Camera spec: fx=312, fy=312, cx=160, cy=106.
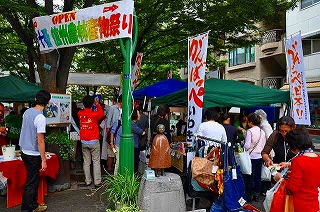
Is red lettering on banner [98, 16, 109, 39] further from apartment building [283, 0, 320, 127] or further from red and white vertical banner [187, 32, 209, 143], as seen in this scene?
apartment building [283, 0, 320, 127]

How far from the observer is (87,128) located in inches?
260

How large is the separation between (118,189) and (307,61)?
16574 mm

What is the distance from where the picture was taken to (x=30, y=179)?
484 centimetres

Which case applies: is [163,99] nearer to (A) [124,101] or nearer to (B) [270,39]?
(A) [124,101]

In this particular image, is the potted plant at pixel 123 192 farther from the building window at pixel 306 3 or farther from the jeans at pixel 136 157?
the building window at pixel 306 3

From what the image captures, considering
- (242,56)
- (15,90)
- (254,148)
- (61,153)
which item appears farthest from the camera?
(242,56)

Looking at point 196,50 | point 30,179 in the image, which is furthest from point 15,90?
point 196,50

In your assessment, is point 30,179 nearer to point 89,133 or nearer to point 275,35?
point 89,133

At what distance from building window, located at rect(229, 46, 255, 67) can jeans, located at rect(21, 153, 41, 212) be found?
2115 centimetres

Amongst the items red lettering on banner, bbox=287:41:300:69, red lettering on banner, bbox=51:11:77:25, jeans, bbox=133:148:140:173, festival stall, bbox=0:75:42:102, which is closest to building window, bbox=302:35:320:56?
red lettering on banner, bbox=287:41:300:69

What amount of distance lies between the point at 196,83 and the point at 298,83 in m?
2.48

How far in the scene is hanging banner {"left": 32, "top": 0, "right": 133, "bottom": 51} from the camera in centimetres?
528

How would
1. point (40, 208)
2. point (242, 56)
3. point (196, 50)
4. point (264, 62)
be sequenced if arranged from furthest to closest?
1. point (242, 56)
2. point (264, 62)
3. point (196, 50)
4. point (40, 208)

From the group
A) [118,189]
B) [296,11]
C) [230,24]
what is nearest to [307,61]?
[296,11]
